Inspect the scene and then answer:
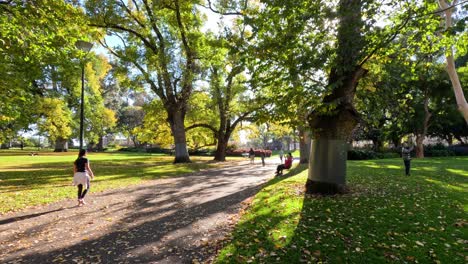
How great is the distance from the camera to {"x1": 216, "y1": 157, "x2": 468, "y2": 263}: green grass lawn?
5.52 m

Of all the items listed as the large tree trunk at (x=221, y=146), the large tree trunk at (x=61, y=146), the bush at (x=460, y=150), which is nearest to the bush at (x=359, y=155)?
the large tree trunk at (x=221, y=146)

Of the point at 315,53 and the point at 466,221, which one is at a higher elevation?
the point at 315,53

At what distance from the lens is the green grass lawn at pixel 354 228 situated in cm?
552

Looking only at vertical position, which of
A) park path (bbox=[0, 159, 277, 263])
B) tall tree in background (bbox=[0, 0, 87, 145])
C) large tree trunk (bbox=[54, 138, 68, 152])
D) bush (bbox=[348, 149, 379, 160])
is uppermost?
tall tree in background (bbox=[0, 0, 87, 145])

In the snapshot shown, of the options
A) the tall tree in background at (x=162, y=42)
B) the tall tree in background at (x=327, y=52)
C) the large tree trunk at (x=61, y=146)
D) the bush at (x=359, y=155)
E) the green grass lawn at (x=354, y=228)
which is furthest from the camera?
the large tree trunk at (x=61, y=146)

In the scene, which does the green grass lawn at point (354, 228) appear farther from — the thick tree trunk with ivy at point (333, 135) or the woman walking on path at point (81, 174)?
the woman walking on path at point (81, 174)

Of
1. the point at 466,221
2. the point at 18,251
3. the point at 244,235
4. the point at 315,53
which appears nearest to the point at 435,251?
the point at 466,221

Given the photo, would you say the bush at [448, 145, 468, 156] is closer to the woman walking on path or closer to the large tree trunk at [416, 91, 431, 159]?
the large tree trunk at [416, 91, 431, 159]

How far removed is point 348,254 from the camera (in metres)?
5.55

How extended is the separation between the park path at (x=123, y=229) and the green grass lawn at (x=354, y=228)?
743 millimetres

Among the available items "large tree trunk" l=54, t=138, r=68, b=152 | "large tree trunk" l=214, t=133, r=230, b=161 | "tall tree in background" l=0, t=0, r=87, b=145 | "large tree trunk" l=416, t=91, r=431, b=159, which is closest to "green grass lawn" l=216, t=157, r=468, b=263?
"tall tree in background" l=0, t=0, r=87, b=145

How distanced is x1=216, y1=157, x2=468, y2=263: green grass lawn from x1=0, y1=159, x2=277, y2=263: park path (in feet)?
2.44

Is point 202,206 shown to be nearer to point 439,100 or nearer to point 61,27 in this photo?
point 61,27

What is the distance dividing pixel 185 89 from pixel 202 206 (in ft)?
56.4
